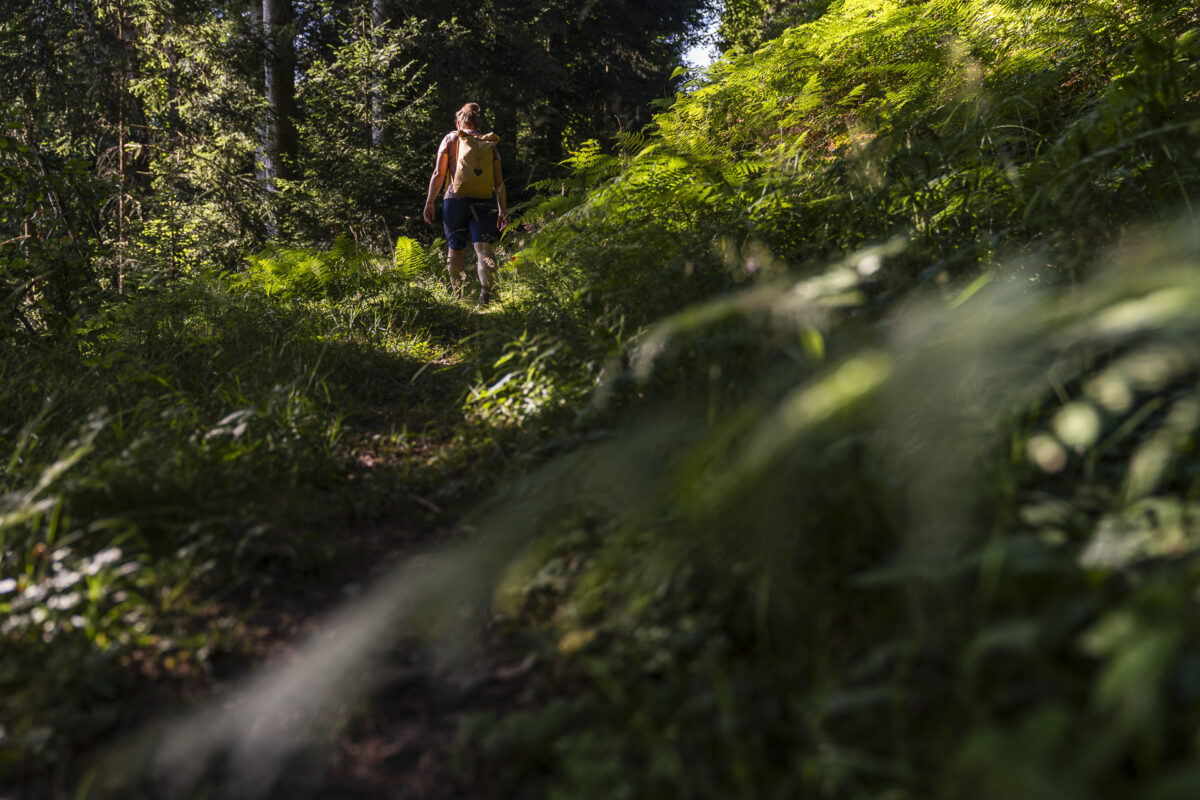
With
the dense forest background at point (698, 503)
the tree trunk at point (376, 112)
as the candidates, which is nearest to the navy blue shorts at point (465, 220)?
the dense forest background at point (698, 503)

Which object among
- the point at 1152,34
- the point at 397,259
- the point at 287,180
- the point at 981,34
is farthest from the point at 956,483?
the point at 287,180

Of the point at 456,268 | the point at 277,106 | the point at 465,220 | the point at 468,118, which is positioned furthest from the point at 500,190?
the point at 277,106

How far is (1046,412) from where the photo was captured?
6.47 ft

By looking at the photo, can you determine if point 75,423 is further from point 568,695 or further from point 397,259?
point 397,259

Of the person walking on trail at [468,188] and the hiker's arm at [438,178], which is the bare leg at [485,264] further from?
the hiker's arm at [438,178]

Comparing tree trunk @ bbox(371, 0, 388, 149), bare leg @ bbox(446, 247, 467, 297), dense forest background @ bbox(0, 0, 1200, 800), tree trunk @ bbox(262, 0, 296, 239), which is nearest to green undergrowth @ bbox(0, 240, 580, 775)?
dense forest background @ bbox(0, 0, 1200, 800)

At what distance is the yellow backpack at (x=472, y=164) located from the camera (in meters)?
7.00

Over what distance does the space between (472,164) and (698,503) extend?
6.29 meters

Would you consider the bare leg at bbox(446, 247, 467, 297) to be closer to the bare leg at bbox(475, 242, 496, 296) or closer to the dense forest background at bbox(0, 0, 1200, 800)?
the bare leg at bbox(475, 242, 496, 296)

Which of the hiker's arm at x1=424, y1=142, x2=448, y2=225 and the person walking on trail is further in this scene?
the hiker's arm at x1=424, y1=142, x2=448, y2=225

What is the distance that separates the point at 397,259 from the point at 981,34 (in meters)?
5.48

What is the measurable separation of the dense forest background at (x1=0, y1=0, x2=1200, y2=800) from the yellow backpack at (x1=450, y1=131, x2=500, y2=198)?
8.85 ft

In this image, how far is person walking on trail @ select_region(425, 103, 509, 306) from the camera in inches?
276

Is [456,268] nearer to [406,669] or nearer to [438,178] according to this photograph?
[438,178]
